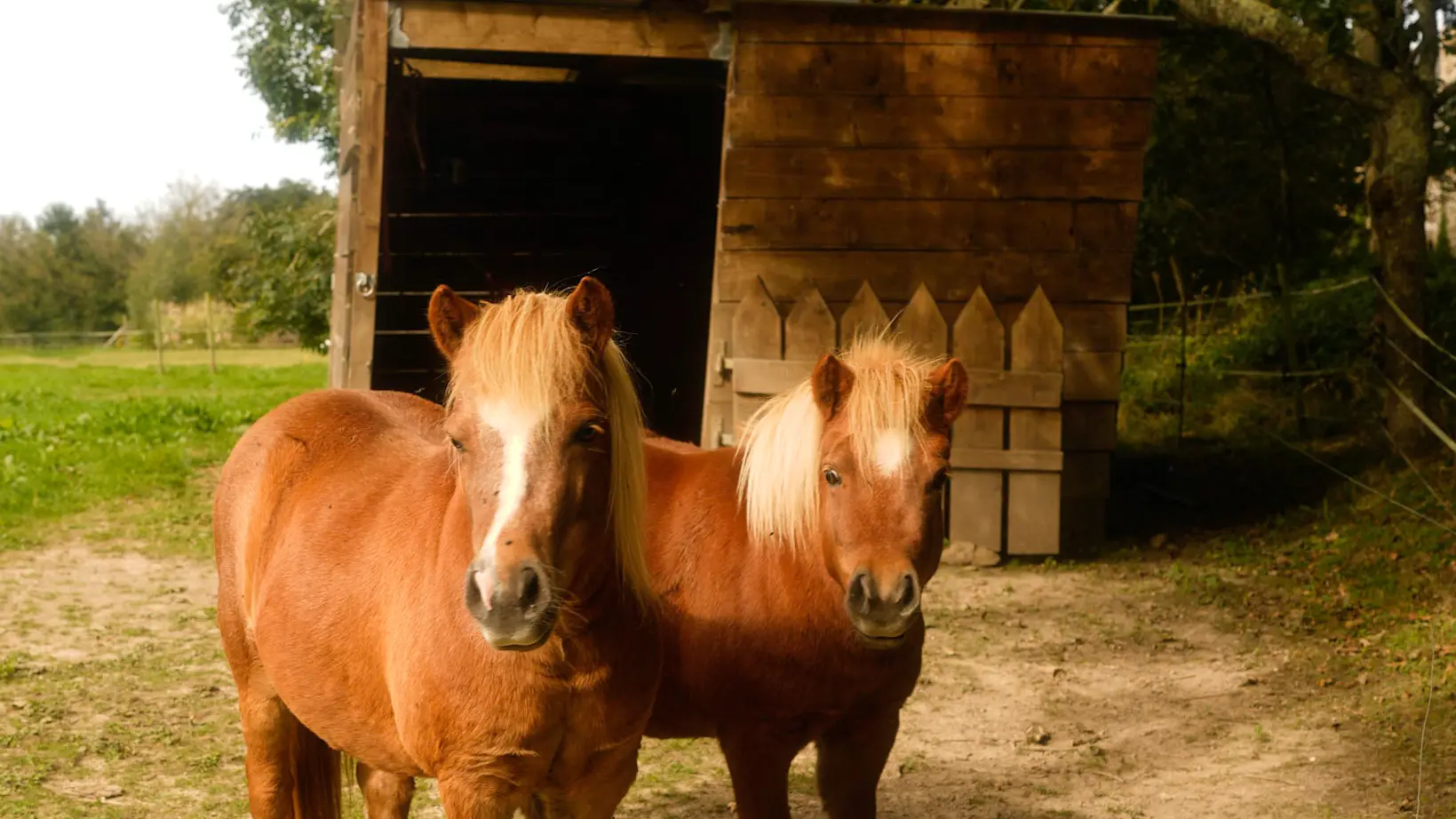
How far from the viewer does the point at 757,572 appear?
3.67m

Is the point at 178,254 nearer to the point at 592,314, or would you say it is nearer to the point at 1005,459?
the point at 1005,459

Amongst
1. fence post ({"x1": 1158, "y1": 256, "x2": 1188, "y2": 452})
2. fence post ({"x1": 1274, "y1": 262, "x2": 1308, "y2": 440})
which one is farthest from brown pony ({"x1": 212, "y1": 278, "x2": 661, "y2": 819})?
fence post ({"x1": 1274, "y1": 262, "x2": 1308, "y2": 440})

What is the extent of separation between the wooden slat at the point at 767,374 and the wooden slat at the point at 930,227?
0.81 metres

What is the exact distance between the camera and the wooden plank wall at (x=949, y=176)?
7672 mm

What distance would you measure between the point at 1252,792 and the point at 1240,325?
9.13 metres

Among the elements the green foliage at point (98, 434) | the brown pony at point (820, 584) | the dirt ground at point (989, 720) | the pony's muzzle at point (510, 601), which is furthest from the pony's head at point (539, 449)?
the green foliage at point (98, 434)

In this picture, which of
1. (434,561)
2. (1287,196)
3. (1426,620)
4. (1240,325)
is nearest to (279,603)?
(434,561)

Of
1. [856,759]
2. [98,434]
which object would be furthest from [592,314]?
[98,434]

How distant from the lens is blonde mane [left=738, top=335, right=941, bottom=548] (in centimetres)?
336

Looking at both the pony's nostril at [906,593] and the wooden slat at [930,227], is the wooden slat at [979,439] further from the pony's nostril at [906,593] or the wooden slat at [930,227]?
Answer: the pony's nostril at [906,593]

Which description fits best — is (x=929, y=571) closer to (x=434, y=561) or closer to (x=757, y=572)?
(x=757, y=572)

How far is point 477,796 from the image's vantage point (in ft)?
8.66

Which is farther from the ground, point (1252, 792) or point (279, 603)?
point (279, 603)

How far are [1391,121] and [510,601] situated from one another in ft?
24.6
